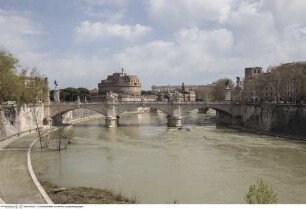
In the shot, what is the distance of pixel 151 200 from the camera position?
49.2ft

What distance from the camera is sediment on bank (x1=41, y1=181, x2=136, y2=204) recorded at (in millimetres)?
13805

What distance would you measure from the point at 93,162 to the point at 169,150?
18.8ft

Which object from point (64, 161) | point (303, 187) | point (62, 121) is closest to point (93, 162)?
point (64, 161)

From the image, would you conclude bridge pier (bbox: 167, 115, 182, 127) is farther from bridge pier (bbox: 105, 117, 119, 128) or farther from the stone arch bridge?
bridge pier (bbox: 105, 117, 119, 128)

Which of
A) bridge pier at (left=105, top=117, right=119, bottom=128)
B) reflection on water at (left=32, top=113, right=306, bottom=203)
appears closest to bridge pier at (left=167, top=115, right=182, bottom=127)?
bridge pier at (left=105, top=117, right=119, bottom=128)

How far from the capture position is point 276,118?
37625mm

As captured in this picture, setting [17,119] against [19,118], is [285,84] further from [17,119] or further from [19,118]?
[17,119]

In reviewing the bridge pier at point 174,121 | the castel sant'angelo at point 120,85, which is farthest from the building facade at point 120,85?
the bridge pier at point 174,121

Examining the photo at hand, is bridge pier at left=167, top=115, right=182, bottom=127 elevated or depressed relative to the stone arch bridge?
depressed

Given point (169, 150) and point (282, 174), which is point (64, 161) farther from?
point (282, 174)

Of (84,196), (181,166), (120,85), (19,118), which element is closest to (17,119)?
(19,118)

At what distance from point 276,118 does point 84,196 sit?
1012 inches

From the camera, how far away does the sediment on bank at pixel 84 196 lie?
543 inches

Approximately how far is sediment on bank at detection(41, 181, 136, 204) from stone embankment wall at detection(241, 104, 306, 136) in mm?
20428
